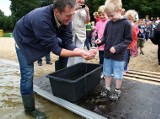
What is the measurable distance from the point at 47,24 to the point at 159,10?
3488 centimetres

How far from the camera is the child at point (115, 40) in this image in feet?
10.7

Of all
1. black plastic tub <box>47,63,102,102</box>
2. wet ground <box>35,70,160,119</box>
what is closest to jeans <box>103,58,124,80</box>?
black plastic tub <box>47,63,102,102</box>

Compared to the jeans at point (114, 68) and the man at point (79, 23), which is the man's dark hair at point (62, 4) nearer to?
the jeans at point (114, 68)

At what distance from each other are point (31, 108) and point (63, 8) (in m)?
1.44

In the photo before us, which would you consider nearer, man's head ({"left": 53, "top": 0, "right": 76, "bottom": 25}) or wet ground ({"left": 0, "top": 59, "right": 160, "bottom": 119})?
man's head ({"left": 53, "top": 0, "right": 76, "bottom": 25})

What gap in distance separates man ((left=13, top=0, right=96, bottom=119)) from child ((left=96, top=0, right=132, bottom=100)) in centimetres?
53

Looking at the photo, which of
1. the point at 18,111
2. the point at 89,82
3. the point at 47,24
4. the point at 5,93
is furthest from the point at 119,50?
the point at 5,93

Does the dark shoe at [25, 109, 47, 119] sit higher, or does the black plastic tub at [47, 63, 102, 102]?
the black plastic tub at [47, 63, 102, 102]

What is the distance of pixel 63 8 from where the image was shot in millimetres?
2617

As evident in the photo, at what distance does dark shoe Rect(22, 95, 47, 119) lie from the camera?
321cm

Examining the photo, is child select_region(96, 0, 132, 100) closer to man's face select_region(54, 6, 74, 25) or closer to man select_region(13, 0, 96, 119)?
man select_region(13, 0, 96, 119)

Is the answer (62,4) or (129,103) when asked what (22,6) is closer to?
(129,103)

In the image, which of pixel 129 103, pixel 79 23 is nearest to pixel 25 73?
pixel 129 103

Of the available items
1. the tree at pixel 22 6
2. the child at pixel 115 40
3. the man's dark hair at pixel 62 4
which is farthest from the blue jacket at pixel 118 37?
the tree at pixel 22 6
